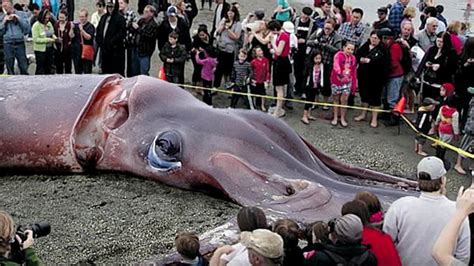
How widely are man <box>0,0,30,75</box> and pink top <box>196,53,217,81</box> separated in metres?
3.86

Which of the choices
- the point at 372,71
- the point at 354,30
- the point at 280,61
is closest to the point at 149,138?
the point at 280,61

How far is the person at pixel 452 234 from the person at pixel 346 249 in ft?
1.68

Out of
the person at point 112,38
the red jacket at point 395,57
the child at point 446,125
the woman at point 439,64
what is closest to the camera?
the child at point 446,125

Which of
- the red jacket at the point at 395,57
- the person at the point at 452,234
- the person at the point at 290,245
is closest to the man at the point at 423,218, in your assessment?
the person at the point at 452,234

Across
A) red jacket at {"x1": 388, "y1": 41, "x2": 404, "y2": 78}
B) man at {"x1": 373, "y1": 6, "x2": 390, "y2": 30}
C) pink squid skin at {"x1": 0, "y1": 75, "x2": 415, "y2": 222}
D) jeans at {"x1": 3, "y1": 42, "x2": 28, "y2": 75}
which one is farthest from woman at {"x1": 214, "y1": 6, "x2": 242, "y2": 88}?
→ pink squid skin at {"x1": 0, "y1": 75, "x2": 415, "y2": 222}

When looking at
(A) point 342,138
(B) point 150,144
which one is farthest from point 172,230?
(A) point 342,138

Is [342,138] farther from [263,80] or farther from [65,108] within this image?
[65,108]

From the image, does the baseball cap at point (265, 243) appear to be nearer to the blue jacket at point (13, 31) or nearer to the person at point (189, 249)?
the person at point (189, 249)

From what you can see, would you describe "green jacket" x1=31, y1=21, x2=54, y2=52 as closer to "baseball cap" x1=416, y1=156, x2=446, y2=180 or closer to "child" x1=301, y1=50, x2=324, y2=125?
"child" x1=301, y1=50, x2=324, y2=125

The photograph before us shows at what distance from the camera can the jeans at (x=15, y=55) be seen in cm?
1753

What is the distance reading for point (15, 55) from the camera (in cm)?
1758

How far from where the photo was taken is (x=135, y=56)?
17703 millimetres

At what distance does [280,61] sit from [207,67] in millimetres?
1575

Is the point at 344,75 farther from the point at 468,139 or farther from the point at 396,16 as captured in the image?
the point at 396,16
